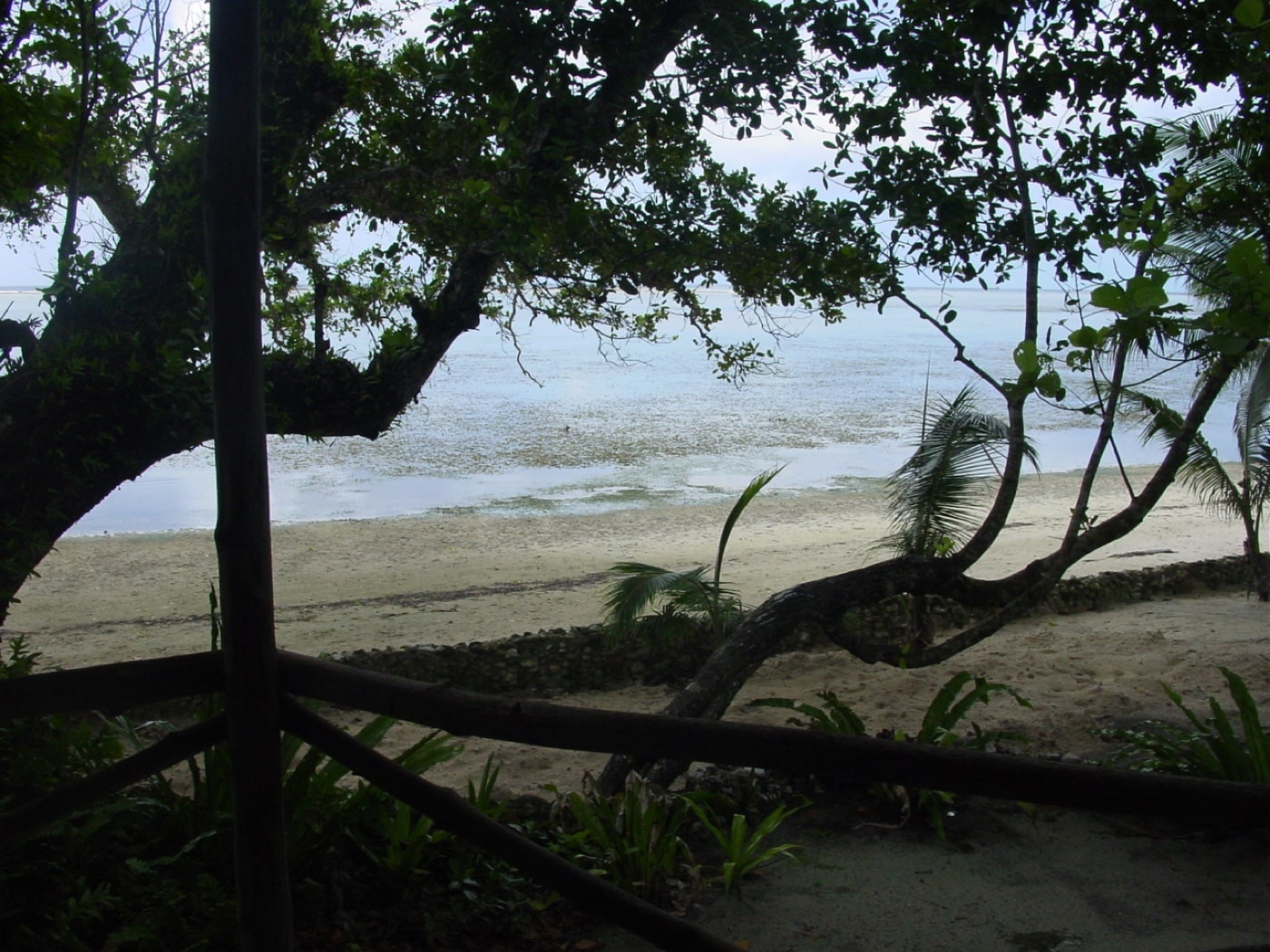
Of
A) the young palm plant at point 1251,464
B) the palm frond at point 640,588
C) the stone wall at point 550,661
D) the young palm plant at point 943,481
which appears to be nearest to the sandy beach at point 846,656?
the stone wall at point 550,661

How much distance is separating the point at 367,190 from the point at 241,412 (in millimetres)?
3986

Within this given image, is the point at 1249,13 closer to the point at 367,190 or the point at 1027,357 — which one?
the point at 1027,357

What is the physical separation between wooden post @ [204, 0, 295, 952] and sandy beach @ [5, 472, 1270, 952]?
1785 mm

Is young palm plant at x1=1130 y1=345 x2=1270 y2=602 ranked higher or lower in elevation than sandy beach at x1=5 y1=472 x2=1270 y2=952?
higher

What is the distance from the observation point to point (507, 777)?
5484 mm

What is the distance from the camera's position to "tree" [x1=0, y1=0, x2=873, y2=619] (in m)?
4.06

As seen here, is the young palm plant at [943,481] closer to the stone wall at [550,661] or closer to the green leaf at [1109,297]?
the stone wall at [550,661]

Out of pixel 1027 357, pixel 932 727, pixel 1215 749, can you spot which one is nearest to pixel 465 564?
pixel 932 727

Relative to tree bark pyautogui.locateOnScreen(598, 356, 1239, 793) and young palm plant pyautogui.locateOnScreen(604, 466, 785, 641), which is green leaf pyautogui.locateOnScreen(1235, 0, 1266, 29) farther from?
young palm plant pyautogui.locateOnScreen(604, 466, 785, 641)

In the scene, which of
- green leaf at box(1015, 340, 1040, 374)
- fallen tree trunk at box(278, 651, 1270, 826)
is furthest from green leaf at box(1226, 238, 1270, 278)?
fallen tree trunk at box(278, 651, 1270, 826)

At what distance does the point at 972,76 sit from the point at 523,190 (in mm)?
1869

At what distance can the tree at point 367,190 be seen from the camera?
13.3ft

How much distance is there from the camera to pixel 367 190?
5652mm

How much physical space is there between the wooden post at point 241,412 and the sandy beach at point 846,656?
5.86 feet
